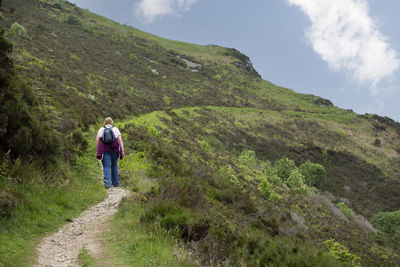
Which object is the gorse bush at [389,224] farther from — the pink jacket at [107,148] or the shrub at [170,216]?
the pink jacket at [107,148]

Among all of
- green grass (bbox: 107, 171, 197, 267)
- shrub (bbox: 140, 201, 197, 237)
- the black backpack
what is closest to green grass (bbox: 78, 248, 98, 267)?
green grass (bbox: 107, 171, 197, 267)

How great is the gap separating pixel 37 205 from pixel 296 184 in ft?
101

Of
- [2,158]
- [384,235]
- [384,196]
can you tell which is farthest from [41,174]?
[384,196]

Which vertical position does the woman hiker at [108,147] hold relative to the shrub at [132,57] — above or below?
below

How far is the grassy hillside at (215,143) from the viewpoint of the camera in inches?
249

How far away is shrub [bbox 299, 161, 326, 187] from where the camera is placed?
41156mm

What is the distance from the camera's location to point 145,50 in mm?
70562

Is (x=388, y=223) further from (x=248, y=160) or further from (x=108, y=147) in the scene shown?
(x=108, y=147)

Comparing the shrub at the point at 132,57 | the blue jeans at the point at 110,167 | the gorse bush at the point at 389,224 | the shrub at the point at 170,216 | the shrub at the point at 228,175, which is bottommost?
the gorse bush at the point at 389,224

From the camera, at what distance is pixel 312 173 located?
137 ft

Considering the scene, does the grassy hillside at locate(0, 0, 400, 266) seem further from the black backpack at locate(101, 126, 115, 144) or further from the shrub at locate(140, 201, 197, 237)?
the black backpack at locate(101, 126, 115, 144)

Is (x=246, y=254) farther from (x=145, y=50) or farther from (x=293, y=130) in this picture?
(x=145, y=50)

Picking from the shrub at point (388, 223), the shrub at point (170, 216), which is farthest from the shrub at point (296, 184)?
the shrub at point (170, 216)

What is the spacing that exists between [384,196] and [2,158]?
50.9 meters
